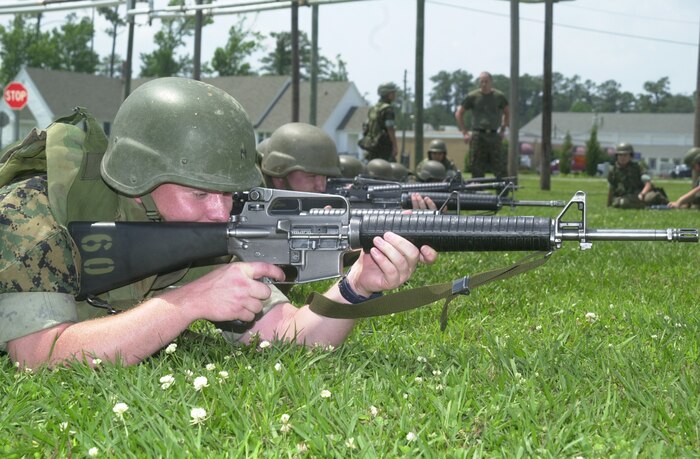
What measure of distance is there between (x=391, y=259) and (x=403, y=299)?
0.35 m

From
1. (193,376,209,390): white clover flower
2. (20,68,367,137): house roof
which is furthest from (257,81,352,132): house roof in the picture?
(193,376,209,390): white clover flower

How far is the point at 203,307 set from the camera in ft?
10.5

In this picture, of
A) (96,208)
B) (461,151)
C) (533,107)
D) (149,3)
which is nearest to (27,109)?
(461,151)

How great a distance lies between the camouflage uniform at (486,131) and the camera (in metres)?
16.7

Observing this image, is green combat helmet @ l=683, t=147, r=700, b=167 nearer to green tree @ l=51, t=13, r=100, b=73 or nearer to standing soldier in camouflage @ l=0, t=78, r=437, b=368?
standing soldier in camouflage @ l=0, t=78, r=437, b=368

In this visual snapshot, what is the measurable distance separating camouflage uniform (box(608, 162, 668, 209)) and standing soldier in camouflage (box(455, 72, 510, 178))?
231 cm

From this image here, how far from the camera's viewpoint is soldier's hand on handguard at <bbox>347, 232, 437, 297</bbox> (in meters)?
3.28

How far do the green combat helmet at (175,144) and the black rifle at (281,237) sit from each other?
145 mm

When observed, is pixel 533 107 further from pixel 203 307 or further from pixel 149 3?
pixel 203 307

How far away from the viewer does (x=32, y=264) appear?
3.07m

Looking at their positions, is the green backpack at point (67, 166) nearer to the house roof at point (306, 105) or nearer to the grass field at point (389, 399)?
the grass field at point (389, 399)

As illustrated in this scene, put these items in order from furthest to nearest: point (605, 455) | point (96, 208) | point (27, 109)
Result: point (27, 109) < point (96, 208) < point (605, 455)

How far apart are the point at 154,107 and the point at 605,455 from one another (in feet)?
6.47

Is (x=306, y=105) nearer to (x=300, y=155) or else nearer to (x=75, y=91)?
(x=75, y=91)
